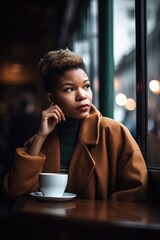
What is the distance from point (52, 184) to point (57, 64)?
57 cm

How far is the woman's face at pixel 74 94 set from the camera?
2.01 m

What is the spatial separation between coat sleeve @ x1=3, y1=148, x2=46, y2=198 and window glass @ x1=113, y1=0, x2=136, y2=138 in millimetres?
561

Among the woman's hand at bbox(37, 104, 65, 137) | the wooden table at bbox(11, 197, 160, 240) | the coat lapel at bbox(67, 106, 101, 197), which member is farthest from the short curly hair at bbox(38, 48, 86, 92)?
the wooden table at bbox(11, 197, 160, 240)

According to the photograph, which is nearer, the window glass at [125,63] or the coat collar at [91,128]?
the coat collar at [91,128]

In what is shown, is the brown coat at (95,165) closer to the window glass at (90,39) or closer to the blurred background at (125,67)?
the blurred background at (125,67)

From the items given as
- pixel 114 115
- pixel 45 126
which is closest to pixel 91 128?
pixel 45 126

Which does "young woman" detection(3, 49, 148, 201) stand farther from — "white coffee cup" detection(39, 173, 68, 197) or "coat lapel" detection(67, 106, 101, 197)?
"white coffee cup" detection(39, 173, 68, 197)

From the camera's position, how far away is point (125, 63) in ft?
8.60

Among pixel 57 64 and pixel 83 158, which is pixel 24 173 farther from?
pixel 57 64

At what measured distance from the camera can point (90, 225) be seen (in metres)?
1.38

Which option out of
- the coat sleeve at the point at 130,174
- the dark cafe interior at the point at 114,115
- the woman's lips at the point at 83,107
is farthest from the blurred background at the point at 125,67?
the woman's lips at the point at 83,107

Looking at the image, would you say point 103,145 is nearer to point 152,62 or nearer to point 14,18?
point 152,62

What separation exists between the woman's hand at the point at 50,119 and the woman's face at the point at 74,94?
35mm

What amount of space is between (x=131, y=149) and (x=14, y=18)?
5.02m
